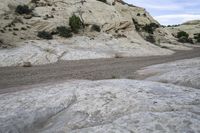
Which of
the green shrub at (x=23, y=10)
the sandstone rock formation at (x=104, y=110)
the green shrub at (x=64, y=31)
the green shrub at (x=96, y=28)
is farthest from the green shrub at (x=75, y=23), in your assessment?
the sandstone rock formation at (x=104, y=110)

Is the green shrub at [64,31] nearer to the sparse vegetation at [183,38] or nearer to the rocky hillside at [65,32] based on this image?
the rocky hillside at [65,32]

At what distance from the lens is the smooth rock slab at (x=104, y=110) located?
30.5ft

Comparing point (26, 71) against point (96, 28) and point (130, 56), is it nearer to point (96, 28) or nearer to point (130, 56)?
point (130, 56)

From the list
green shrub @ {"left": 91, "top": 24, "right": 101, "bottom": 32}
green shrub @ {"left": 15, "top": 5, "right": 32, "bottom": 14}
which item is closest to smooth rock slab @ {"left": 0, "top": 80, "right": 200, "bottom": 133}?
green shrub @ {"left": 15, "top": 5, "right": 32, "bottom": 14}

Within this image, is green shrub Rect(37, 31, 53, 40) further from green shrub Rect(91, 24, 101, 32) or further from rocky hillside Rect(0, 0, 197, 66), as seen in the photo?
green shrub Rect(91, 24, 101, 32)

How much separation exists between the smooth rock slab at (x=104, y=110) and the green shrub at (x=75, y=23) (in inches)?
1305

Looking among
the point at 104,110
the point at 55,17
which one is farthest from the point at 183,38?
the point at 104,110

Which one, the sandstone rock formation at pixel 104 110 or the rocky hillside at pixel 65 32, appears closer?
the sandstone rock formation at pixel 104 110

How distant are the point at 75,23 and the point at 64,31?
3.02 metres

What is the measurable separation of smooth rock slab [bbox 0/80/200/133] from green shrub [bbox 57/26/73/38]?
30435mm

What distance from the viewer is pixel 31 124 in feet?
35.9

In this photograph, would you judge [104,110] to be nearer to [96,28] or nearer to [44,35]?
[44,35]

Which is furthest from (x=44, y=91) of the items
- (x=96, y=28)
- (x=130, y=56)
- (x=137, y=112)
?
(x=96, y=28)

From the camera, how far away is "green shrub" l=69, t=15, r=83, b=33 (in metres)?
46.9
